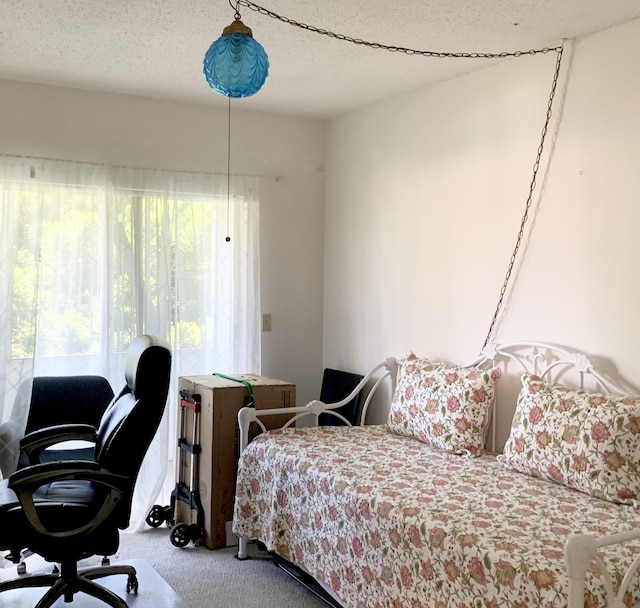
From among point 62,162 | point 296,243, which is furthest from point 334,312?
point 62,162

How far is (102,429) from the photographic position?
10.3 feet

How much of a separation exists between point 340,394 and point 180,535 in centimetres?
126

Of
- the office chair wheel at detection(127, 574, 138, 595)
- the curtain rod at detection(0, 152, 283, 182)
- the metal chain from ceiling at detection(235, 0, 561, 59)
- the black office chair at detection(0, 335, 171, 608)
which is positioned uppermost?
the metal chain from ceiling at detection(235, 0, 561, 59)

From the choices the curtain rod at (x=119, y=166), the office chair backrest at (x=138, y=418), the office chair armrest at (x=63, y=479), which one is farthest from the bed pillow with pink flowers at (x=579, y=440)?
the curtain rod at (x=119, y=166)

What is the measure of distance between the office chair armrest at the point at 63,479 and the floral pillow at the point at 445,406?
4.57 feet

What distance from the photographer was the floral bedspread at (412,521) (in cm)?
205

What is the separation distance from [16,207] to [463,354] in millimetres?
2377

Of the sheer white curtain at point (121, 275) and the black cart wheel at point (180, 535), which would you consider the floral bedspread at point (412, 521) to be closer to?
the black cart wheel at point (180, 535)

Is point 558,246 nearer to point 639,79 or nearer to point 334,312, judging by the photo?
point 639,79

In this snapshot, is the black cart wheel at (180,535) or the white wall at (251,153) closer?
the black cart wheel at (180,535)

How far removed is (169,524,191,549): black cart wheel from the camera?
356cm

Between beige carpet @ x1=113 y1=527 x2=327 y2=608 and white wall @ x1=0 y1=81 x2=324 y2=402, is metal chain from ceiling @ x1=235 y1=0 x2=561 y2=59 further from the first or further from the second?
beige carpet @ x1=113 y1=527 x2=327 y2=608

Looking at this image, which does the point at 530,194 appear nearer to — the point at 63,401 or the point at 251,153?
the point at 251,153

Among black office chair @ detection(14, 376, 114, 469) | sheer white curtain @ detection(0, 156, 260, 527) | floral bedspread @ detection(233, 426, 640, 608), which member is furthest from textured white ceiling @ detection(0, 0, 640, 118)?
floral bedspread @ detection(233, 426, 640, 608)
